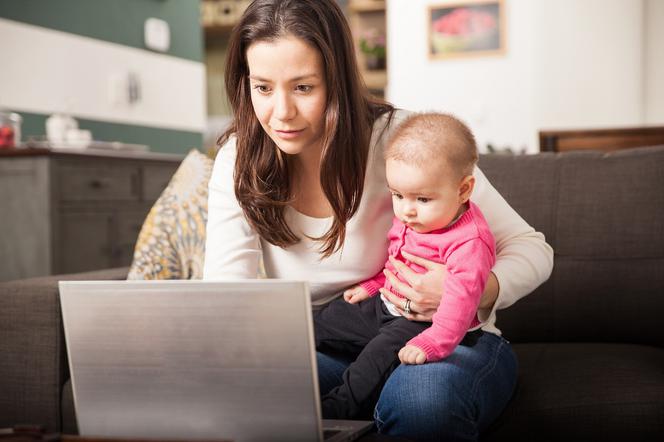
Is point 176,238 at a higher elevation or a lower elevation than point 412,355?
higher

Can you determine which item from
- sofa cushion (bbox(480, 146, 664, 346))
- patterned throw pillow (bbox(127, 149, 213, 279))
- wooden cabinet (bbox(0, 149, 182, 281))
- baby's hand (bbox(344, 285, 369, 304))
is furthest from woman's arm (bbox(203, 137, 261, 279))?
wooden cabinet (bbox(0, 149, 182, 281))

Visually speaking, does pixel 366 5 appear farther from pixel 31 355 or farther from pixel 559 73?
pixel 31 355

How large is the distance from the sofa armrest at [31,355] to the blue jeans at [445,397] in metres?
0.81

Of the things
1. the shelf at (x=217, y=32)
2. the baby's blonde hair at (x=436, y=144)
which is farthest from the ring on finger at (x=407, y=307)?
the shelf at (x=217, y=32)

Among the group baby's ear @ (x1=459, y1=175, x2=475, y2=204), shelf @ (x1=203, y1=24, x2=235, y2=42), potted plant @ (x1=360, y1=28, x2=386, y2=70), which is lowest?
baby's ear @ (x1=459, y1=175, x2=475, y2=204)

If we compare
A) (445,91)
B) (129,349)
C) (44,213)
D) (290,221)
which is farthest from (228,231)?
(445,91)

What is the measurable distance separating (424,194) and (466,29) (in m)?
5.08

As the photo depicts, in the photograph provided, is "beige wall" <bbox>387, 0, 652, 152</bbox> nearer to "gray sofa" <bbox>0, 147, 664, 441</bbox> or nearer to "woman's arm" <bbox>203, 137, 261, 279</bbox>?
"gray sofa" <bbox>0, 147, 664, 441</bbox>

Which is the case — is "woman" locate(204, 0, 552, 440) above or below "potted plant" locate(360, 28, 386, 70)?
below

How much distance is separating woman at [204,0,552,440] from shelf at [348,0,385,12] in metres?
5.92

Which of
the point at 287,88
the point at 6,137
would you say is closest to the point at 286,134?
the point at 287,88

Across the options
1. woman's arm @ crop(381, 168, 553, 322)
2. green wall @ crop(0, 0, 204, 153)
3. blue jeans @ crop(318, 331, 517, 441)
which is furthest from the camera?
green wall @ crop(0, 0, 204, 153)

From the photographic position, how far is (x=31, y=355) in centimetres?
186

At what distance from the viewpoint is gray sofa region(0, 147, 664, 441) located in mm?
1789
